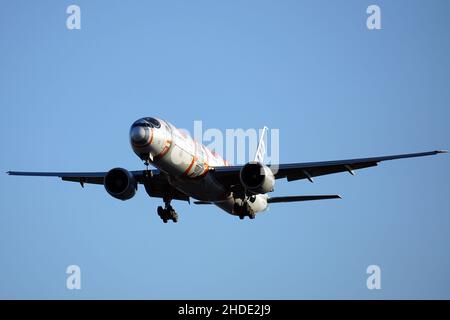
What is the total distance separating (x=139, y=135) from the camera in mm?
41344

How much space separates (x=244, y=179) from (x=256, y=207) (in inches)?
242

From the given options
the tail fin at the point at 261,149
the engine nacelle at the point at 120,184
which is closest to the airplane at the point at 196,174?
the engine nacelle at the point at 120,184

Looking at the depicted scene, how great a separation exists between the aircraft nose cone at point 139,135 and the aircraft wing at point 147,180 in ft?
14.2

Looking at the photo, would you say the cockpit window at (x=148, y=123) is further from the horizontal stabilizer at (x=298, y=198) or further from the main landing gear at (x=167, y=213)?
the horizontal stabilizer at (x=298, y=198)

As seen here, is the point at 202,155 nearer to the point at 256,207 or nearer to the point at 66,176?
the point at 256,207

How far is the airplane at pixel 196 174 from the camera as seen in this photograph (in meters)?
42.2

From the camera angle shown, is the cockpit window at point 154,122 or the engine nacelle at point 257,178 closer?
the cockpit window at point 154,122

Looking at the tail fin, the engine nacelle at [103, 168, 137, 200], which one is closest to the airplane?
the engine nacelle at [103, 168, 137, 200]

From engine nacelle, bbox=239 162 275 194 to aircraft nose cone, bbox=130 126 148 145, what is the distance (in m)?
6.55

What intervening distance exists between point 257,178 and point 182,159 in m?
4.42

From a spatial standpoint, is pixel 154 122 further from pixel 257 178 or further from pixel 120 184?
pixel 257 178

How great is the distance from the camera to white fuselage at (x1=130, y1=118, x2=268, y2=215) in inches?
1640
